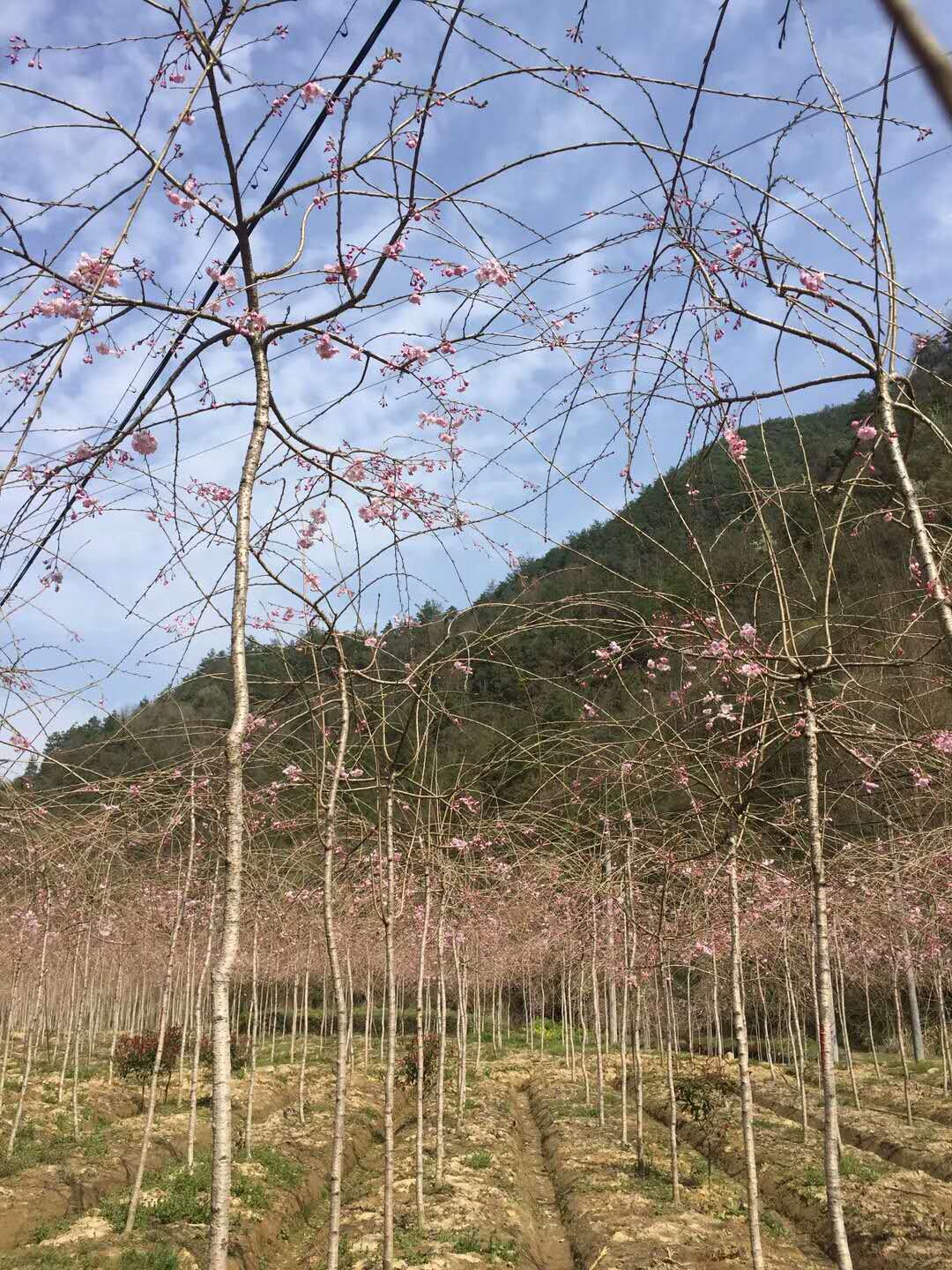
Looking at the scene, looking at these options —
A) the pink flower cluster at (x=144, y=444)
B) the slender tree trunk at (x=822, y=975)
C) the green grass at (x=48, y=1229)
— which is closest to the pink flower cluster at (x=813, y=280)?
the slender tree trunk at (x=822, y=975)

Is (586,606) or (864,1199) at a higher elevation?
(586,606)

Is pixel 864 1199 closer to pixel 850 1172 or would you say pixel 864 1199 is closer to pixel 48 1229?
pixel 850 1172

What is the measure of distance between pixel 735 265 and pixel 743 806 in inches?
112

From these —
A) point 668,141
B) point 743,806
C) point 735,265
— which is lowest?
point 743,806

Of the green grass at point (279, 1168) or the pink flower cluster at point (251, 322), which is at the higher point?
the pink flower cluster at point (251, 322)

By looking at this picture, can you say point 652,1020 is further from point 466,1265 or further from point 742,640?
point 742,640

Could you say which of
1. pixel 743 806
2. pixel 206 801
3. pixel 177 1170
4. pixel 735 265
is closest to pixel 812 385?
pixel 735 265

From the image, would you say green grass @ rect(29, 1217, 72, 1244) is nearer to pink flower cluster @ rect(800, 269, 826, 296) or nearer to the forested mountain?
the forested mountain

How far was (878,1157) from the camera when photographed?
10406 millimetres

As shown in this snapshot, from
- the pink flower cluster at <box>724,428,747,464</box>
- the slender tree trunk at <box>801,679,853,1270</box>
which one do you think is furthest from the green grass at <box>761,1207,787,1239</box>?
the pink flower cluster at <box>724,428,747,464</box>

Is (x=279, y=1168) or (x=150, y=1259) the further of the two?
(x=279, y=1168)

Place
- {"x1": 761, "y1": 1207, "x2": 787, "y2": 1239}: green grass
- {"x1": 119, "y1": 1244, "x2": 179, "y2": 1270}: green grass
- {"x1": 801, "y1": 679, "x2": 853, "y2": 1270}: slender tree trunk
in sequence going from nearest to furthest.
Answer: {"x1": 801, "y1": 679, "x2": 853, "y2": 1270}: slender tree trunk, {"x1": 119, "y1": 1244, "x2": 179, "y2": 1270}: green grass, {"x1": 761, "y1": 1207, "x2": 787, "y2": 1239}: green grass

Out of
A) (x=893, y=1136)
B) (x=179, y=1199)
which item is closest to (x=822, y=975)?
(x=179, y=1199)

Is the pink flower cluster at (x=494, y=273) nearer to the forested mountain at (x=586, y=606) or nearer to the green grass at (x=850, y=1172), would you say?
the forested mountain at (x=586, y=606)
